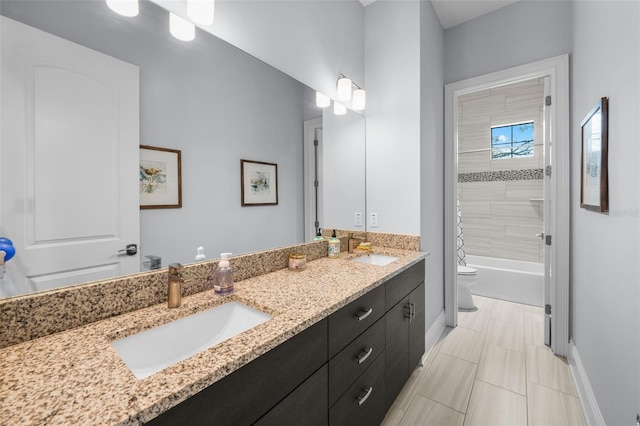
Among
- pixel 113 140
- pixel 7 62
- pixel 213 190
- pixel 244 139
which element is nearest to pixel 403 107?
pixel 244 139

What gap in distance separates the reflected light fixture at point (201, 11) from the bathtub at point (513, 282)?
3632 millimetres

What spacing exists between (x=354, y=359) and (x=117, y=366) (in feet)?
2.82

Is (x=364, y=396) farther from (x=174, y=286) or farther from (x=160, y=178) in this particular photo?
(x=160, y=178)

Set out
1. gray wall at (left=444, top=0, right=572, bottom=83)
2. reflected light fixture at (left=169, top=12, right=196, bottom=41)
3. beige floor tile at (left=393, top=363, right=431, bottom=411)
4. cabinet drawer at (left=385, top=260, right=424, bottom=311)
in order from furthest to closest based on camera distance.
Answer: gray wall at (left=444, top=0, right=572, bottom=83) → beige floor tile at (left=393, top=363, right=431, bottom=411) → cabinet drawer at (left=385, top=260, right=424, bottom=311) → reflected light fixture at (left=169, top=12, right=196, bottom=41)

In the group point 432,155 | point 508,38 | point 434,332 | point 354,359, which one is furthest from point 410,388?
point 508,38

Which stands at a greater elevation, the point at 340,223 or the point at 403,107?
the point at 403,107

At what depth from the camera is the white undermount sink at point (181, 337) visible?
2.72 ft

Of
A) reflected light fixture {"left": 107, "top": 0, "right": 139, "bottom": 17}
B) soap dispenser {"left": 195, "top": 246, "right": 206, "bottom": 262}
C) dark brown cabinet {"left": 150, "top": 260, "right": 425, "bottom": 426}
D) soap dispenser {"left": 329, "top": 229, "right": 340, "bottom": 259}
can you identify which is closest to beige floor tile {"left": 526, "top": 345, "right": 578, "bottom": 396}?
dark brown cabinet {"left": 150, "top": 260, "right": 425, "bottom": 426}

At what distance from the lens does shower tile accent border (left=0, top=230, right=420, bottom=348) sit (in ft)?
2.44

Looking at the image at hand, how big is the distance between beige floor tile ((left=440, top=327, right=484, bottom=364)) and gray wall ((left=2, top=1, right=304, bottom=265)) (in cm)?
169

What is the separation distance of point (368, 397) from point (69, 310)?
122 centimetres

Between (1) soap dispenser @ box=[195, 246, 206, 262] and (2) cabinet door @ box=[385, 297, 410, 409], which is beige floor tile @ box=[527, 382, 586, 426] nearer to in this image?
(2) cabinet door @ box=[385, 297, 410, 409]

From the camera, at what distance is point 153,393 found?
549mm

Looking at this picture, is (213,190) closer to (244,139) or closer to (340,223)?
(244,139)
